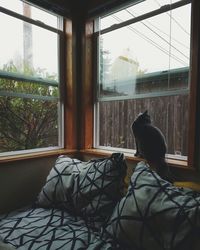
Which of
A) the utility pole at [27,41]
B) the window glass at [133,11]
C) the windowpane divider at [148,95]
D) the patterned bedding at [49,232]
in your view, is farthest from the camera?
the utility pole at [27,41]

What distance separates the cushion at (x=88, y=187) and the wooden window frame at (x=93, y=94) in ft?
1.10

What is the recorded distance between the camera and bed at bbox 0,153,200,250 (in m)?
0.82

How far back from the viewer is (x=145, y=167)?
111cm

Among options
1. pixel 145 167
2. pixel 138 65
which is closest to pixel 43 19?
pixel 138 65

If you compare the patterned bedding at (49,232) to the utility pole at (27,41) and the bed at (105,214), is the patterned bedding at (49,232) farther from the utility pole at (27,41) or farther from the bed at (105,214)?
the utility pole at (27,41)

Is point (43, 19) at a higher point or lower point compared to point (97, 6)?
lower

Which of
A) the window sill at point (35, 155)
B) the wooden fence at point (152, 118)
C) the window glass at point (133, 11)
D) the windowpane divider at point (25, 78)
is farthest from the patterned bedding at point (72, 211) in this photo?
the window glass at point (133, 11)

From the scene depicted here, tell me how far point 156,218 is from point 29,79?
4.88ft

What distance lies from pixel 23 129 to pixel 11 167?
37cm

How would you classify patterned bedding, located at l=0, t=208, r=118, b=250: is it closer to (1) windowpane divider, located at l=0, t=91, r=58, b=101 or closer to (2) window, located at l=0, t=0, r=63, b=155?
(2) window, located at l=0, t=0, r=63, b=155

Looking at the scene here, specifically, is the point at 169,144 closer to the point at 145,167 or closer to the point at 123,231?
the point at 145,167

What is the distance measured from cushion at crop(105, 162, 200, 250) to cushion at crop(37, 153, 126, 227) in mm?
191

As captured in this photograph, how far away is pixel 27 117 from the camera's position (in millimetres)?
1765

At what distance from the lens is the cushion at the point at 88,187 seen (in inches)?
47.8
